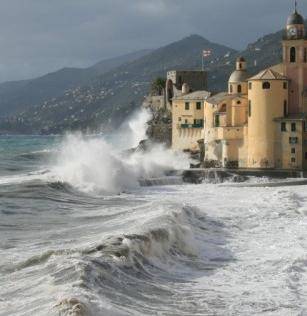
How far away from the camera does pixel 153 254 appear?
79.4ft

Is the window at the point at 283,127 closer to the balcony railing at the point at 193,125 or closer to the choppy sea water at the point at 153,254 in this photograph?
the choppy sea water at the point at 153,254

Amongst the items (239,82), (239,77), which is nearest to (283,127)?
(239,82)

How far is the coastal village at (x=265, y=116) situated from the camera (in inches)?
2028

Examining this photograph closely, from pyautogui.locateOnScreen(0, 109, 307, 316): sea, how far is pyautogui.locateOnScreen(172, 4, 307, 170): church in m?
6.31

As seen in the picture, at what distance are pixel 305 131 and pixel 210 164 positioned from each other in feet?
Result: 23.7

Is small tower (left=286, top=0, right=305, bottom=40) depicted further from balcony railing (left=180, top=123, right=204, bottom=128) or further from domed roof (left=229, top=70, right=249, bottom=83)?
balcony railing (left=180, top=123, right=204, bottom=128)

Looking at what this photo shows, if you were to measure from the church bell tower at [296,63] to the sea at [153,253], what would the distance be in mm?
9421

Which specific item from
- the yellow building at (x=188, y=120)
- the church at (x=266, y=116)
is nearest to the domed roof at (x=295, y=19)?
the church at (x=266, y=116)

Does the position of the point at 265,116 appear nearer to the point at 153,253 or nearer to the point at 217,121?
the point at 217,121

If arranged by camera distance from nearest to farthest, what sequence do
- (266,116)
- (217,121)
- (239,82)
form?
(266,116), (217,121), (239,82)

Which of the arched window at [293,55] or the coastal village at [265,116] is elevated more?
the arched window at [293,55]

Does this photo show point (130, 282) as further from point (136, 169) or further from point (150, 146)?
point (150, 146)

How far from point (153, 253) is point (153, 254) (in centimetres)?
8

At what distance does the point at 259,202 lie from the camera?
39.5m
